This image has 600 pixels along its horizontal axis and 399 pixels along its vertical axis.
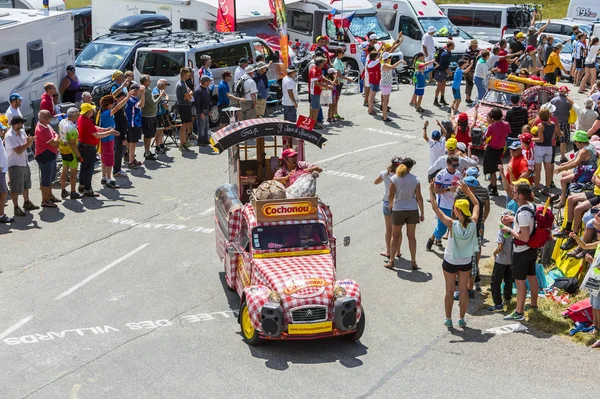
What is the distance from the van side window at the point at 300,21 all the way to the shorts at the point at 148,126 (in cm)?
1388

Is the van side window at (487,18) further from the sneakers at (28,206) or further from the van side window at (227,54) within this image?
the sneakers at (28,206)

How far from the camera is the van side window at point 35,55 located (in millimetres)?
22125

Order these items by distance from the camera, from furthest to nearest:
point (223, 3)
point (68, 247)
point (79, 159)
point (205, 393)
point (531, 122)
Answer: point (223, 3) → point (531, 122) → point (79, 159) → point (68, 247) → point (205, 393)

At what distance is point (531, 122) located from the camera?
21172 mm

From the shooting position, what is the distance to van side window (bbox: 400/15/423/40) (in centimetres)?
3253

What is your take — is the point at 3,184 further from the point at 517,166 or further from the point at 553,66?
the point at 553,66

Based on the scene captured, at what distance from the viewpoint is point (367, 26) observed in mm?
31953

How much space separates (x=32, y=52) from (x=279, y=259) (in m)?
12.8

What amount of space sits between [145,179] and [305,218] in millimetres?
7644

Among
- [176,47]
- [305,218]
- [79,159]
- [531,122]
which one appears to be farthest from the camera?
[176,47]

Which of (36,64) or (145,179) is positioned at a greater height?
(36,64)

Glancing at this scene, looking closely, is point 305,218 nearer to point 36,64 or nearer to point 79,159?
point 79,159

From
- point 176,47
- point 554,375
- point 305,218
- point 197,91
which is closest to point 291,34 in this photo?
point 176,47

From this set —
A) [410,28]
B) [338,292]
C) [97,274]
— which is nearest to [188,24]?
[410,28]
